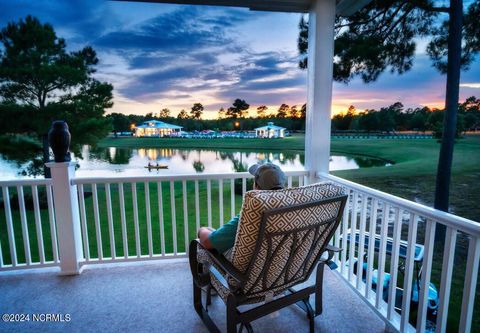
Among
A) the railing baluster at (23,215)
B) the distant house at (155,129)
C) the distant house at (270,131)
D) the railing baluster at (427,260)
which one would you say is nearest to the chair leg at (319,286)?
the railing baluster at (427,260)

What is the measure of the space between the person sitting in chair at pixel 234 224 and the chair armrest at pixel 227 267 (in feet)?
0.12

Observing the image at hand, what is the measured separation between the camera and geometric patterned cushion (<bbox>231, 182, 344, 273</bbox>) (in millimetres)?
1264

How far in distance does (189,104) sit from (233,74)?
2.22 ft

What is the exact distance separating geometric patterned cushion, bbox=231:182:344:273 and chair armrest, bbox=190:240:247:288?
3 centimetres

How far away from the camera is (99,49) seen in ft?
10.6

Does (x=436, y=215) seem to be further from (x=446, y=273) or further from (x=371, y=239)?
(x=371, y=239)

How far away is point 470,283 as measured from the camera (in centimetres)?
122

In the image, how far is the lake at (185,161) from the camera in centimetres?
279

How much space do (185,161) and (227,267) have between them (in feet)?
5.41

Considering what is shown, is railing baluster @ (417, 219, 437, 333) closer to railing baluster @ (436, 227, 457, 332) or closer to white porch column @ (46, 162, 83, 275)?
railing baluster @ (436, 227, 457, 332)

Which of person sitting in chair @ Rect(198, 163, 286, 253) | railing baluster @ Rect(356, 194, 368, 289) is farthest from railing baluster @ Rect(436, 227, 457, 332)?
person sitting in chair @ Rect(198, 163, 286, 253)

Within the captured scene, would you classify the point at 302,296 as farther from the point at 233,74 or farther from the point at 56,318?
the point at 233,74

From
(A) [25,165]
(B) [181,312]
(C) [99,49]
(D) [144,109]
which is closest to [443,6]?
(D) [144,109]

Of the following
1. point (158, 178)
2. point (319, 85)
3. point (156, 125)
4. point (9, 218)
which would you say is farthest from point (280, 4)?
point (9, 218)
